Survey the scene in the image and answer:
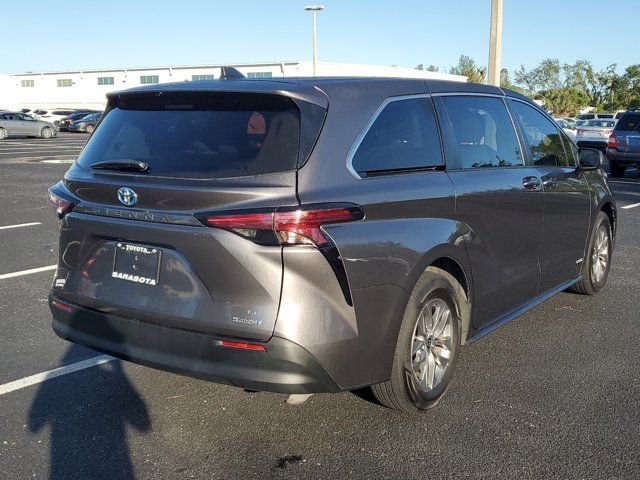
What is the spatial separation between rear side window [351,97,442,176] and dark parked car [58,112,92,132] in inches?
1821

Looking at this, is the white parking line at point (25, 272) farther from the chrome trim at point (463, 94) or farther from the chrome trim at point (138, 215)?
the chrome trim at point (463, 94)

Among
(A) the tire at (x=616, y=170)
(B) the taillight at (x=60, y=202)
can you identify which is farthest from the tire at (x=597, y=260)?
(A) the tire at (x=616, y=170)

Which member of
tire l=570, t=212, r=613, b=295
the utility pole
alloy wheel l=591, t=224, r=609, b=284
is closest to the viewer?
tire l=570, t=212, r=613, b=295

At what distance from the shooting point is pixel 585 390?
4.01 metres

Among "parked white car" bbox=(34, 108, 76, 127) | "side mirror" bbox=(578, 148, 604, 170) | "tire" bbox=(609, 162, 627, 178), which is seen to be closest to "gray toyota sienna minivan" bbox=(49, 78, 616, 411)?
"side mirror" bbox=(578, 148, 604, 170)

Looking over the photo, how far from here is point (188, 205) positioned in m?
3.01

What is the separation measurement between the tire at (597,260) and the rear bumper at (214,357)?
3.52 m

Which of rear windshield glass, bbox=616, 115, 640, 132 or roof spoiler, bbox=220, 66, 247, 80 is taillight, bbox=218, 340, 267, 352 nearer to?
roof spoiler, bbox=220, 66, 247, 80

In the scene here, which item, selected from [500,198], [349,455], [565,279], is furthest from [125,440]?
[565,279]

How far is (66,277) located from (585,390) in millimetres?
3082

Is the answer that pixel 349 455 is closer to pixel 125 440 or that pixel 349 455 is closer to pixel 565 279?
pixel 125 440

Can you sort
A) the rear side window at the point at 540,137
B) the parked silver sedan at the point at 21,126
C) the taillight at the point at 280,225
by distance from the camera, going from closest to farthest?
the taillight at the point at 280,225 < the rear side window at the point at 540,137 < the parked silver sedan at the point at 21,126

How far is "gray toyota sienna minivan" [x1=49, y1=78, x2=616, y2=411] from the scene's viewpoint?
2930 millimetres

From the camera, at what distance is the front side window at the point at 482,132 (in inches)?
160
